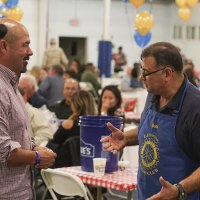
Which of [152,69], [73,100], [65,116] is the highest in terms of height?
[152,69]

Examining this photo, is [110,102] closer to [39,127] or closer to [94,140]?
[39,127]

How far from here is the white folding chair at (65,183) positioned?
3.72 m

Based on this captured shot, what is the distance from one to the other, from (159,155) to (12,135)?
30.0 inches

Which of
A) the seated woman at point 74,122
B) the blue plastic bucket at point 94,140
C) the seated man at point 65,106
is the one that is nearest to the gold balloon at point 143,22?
the seated man at point 65,106

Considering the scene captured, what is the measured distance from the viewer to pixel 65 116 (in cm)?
689

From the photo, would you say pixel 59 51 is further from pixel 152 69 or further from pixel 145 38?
pixel 152 69

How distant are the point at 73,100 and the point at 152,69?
2856 millimetres

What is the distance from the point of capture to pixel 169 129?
2.61m

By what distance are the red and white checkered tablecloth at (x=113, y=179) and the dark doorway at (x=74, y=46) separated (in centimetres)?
1669

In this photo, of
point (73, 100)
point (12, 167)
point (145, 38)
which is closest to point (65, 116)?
point (73, 100)

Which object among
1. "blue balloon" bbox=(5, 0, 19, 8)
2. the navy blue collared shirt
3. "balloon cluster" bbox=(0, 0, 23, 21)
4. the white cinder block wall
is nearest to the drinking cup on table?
the navy blue collared shirt

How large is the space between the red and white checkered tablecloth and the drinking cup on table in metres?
0.04

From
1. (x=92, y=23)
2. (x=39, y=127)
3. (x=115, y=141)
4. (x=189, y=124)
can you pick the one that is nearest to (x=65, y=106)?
(x=39, y=127)

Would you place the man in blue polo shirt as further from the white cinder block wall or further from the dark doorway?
the dark doorway
